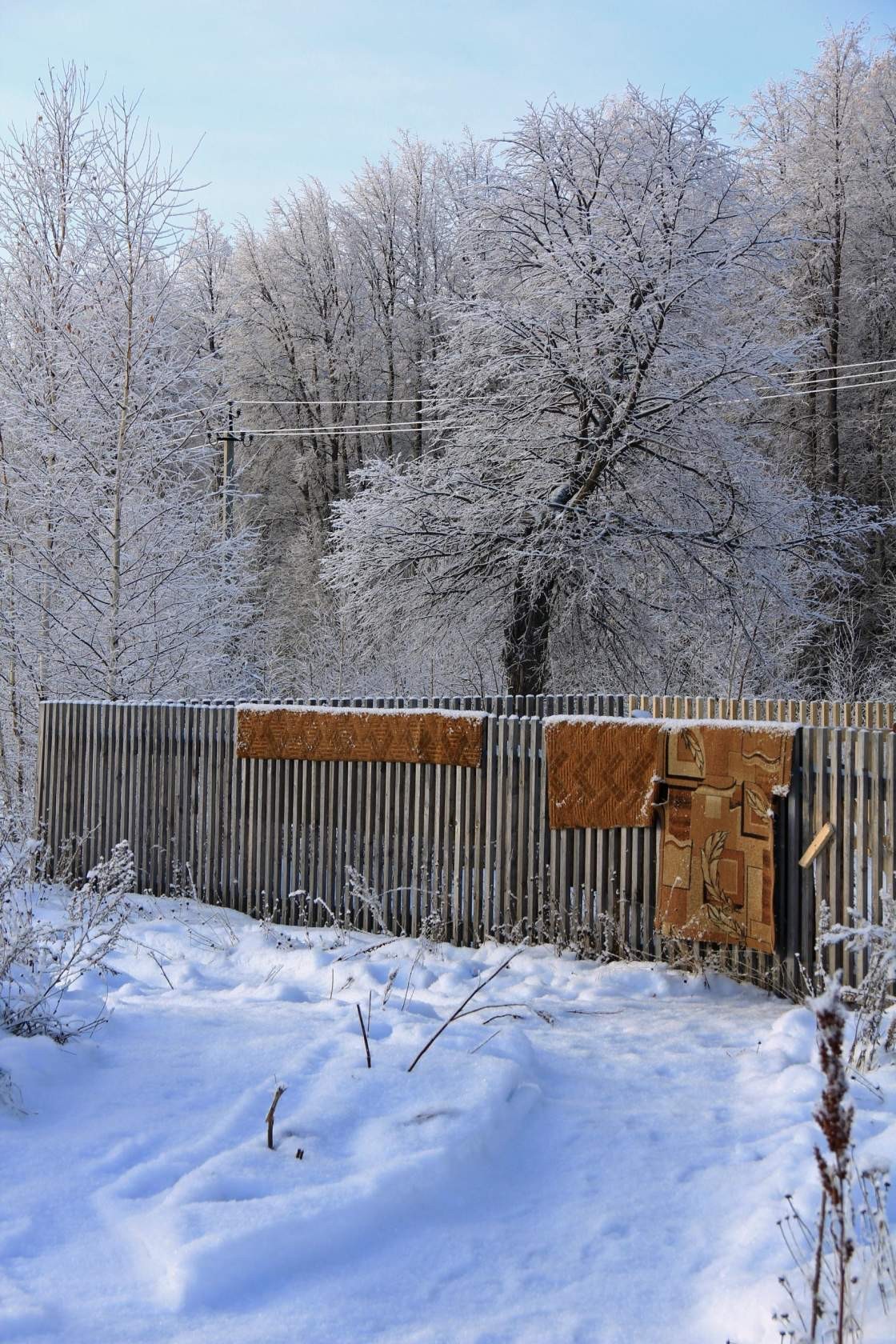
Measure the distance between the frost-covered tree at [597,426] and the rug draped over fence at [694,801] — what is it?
22.5ft

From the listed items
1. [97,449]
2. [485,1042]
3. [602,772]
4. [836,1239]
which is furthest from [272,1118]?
[97,449]

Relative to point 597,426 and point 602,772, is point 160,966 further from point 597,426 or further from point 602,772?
point 597,426

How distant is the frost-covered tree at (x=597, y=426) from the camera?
1338 cm

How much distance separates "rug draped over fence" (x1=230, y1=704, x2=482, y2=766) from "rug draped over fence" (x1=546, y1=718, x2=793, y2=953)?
793 millimetres

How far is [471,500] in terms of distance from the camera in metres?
14.3

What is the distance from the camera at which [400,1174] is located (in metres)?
3.16

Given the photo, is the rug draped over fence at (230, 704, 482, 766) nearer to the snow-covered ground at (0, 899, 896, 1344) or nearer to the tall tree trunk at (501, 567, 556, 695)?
the snow-covered ground at (0, 899, 896, 1344)

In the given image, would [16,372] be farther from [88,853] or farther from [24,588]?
[88,853]

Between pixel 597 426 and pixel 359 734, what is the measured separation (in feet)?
26.0

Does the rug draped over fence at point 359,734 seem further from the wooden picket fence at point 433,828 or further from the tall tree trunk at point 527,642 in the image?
the tall tree trunk at point 527,642

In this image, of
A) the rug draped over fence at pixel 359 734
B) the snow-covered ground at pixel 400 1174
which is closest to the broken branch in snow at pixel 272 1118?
the snow-covered ground at pixel 400 1174

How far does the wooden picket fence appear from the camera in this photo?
18.3ft

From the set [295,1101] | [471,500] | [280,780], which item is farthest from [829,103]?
[295,1101]

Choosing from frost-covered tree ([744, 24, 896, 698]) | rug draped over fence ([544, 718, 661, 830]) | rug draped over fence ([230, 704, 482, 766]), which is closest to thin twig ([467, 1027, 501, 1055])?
rug draped over fence ([544, 718, 661, 830])
